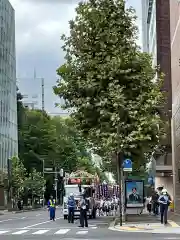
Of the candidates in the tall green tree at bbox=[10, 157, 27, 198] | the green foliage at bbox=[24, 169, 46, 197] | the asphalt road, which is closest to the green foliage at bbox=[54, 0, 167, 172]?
the asphalt road

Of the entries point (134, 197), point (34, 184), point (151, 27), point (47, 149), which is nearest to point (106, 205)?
point (134, 197)

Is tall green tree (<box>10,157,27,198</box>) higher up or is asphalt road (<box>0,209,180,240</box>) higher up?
tall green tree (<box>10,157,27,198</box>)

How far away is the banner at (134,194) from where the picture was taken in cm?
4950

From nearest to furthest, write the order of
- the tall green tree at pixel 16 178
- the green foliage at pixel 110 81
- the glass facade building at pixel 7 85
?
the green foliage at pixel 110 81, the tall green tree at pixel 16 178, the glass facade building at pixel 7 85

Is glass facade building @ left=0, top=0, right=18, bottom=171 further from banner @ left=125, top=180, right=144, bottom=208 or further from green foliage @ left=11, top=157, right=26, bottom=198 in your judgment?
banner @ left=125, top=180, right=144, bottom=208

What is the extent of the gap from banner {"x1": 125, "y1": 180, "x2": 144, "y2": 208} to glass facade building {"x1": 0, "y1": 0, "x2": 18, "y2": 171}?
Result: 38.1 m

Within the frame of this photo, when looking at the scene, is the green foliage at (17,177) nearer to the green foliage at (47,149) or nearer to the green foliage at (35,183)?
the green foliage at (35,183)

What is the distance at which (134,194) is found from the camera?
163ft

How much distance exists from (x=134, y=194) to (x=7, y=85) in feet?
154

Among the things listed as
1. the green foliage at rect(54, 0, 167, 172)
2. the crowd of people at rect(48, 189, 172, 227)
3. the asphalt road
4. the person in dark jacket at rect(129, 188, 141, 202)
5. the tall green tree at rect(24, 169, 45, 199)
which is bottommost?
the asphalt road

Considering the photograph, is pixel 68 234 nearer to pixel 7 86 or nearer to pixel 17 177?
pixel 17 177

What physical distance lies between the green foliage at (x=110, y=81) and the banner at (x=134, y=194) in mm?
15335

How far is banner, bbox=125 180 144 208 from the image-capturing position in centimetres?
4950

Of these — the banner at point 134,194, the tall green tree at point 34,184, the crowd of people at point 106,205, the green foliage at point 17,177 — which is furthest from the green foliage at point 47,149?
the banner at point 134,194
